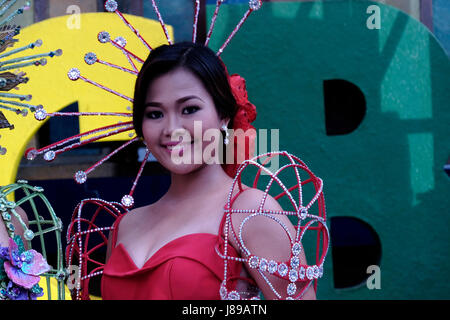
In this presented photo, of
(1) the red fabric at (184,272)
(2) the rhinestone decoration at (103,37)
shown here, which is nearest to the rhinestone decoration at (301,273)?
(1) the red fabric at (184,272)

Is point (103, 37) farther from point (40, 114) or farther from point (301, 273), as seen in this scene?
point (301, 273)

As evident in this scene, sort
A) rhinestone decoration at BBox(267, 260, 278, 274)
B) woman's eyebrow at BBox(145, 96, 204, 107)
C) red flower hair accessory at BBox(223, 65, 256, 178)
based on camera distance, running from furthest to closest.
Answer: red flower hair accessory at BBox(223, 65, 256, 178)
woman's eyebrow at BBox(145, 96, 204, 107)
rhinestone decoration at BBox(267, 260, 278, 274)

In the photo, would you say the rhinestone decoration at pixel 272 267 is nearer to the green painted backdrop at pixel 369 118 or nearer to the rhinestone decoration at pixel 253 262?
the rhinestone decoration at pixel 253 262

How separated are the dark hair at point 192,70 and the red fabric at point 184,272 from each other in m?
0.33

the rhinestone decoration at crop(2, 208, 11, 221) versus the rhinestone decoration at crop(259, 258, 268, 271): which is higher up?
the rhinestone decoration at crop(2, 208, 11, 221)

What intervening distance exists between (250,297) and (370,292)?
53.9 inches

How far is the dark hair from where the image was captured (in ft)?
4.92

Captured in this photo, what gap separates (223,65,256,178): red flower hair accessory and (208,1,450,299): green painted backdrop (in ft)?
3.16

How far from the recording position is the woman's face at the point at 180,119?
58.2 inches

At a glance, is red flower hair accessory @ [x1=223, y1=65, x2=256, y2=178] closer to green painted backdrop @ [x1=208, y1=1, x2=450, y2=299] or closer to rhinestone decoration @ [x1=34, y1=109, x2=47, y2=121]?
rhinestone decoration @ [x1=34, y1=109, x2=47, y2=121]

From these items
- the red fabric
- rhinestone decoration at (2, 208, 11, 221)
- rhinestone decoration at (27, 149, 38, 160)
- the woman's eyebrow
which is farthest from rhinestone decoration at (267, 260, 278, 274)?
rhinestone decoration at (27, 149, 38, 160)

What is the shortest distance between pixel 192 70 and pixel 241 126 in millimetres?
235

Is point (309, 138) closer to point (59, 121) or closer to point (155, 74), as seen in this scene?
point (155, 74)

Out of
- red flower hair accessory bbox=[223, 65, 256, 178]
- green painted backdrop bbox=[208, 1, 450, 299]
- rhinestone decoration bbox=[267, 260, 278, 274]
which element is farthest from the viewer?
green painted backdrop bbox=[208, 1, 450, 299]
